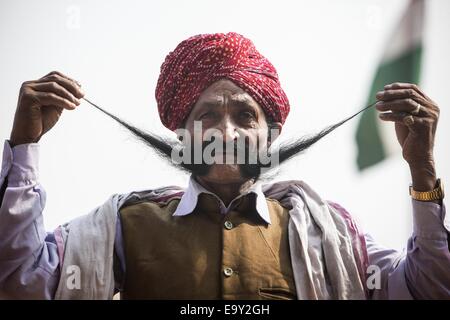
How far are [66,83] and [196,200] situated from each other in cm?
65

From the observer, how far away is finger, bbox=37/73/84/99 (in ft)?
6.47

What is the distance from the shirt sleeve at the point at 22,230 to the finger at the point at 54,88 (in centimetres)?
20

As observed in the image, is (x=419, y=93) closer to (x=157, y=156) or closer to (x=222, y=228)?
(x=222, y=228)

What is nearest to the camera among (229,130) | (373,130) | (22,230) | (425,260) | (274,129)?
(22,230)

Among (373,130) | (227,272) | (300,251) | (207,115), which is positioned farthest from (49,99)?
(373,130)

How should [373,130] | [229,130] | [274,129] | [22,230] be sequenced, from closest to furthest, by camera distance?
[22,230]
[229,130]
[274,129]
[373,130]

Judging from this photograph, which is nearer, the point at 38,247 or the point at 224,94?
the point at 38,247

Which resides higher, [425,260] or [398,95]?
[398,95]

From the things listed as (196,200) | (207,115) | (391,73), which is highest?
(391,73)

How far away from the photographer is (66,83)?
1.97 metres

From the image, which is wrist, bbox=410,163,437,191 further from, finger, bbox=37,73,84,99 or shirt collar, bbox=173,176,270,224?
finger, bbox=37,73,84,99

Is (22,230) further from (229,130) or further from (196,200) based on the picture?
(229,130)
